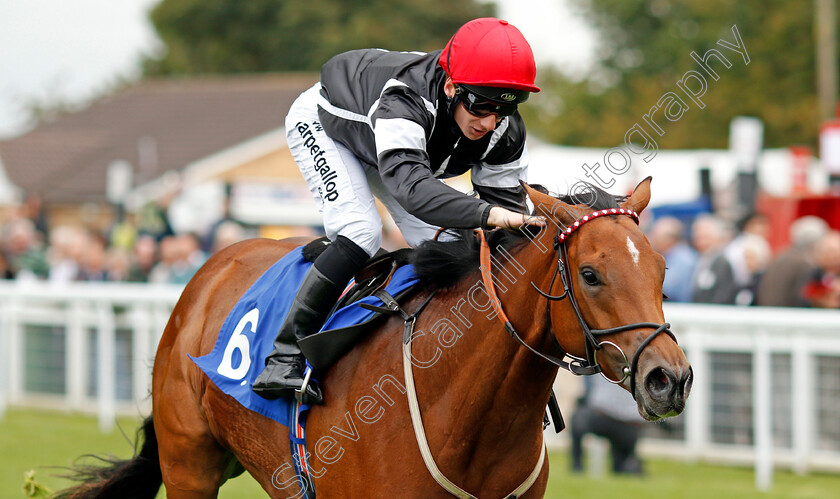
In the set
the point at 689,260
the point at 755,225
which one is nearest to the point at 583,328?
the point at 689,260

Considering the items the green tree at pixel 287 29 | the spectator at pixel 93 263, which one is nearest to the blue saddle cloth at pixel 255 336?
the spectator at pixel 93 263

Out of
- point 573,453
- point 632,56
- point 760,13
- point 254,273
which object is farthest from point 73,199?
point 254,273

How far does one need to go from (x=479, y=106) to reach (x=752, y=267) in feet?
19.0

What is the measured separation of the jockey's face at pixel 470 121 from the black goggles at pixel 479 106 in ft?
0.06

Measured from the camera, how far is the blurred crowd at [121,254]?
984 centimetres

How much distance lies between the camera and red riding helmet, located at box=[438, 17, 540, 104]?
122 inches

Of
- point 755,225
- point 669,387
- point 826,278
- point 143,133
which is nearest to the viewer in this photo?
point 669,387

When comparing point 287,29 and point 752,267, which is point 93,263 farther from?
point 287,29

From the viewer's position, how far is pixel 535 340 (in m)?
3.00

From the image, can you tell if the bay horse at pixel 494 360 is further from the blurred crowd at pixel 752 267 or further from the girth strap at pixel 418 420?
the blurred crowd at pixel 752 267

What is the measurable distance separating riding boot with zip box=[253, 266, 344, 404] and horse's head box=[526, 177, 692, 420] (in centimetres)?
96

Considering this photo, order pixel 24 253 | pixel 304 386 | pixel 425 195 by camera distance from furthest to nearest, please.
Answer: pixel 24 253
pixel 304 386
pixel 425 195

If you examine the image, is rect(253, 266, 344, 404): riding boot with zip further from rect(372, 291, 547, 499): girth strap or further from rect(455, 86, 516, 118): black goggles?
rect(455, 86, 516, 118): black goggles

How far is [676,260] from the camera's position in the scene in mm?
8625
